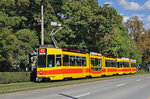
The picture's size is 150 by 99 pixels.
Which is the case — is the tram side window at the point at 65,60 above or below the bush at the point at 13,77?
above

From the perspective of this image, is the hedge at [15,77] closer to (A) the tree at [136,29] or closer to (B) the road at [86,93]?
(B) the road at [86,93]

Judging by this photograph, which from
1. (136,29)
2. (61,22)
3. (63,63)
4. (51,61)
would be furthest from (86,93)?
(136,29)

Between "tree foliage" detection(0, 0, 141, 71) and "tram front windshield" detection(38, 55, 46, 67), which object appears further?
"tree foliage" detection(0, 0, 141, 71)

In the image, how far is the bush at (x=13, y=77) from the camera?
71.6ft

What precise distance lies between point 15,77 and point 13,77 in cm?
28

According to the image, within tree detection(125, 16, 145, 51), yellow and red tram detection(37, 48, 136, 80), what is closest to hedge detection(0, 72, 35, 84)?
yellow and red tram detection(37, 48, 136, 80)

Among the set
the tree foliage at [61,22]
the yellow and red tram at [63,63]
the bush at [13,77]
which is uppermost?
the tree foliage at [61,22]

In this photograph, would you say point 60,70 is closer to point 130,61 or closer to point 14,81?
point 14,81

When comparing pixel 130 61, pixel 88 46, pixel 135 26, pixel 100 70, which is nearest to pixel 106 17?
pixel 88 46

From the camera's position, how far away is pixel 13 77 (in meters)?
23.1

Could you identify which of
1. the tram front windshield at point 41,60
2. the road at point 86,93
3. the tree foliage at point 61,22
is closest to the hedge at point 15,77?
the tram front windshield at point 41,60

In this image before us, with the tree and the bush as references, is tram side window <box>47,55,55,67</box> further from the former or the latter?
the tree

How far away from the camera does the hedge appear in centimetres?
2184

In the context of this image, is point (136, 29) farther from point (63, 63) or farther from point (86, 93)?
point (86, 93)
